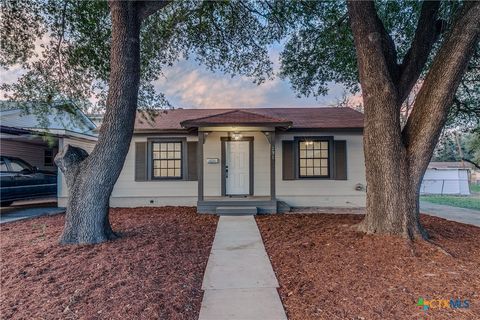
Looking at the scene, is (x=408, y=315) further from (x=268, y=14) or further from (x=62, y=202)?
(x=62, y=202)

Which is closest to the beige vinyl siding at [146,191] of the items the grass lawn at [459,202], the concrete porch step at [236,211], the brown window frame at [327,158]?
the concrete porch step at [236,211]

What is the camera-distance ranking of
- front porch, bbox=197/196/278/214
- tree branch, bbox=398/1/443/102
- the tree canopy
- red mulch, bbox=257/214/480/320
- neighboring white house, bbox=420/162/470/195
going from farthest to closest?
1. neighboring white house, bbox=420/162/470/195
2. front porch, bbox=197/196/278/214
3. the tree canopy
4. tree branch, bbox=398/1/443/102
5. red mulch, bbox=257/214/480/320

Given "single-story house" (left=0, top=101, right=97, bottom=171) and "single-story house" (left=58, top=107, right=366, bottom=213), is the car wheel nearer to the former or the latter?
"single-story house" (left=58, top=107, right=366, bottom=213)

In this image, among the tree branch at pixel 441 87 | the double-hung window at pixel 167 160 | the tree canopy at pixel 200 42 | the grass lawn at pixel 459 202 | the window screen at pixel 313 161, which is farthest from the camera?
the grass lawn at pixel 459 202

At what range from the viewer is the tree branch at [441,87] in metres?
3.98

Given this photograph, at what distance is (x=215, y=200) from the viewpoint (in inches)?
323

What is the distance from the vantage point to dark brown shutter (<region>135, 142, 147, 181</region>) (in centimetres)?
899

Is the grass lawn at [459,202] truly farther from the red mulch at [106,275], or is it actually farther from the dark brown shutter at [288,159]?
the red mulch at [106,275]

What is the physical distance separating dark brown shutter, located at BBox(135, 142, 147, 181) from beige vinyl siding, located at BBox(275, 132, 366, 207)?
14.6ft

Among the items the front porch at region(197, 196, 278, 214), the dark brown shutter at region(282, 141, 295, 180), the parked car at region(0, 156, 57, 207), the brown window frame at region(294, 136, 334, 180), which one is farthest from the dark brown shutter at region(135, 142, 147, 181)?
the brown window frame at region(294, 136, 334, 180)

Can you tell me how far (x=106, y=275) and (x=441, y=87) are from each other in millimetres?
5484

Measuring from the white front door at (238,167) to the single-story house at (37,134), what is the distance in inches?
186

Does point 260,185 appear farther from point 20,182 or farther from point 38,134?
point 20,182

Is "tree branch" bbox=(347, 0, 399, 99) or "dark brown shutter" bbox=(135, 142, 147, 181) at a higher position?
"tree branch" bbox=(347, 0, 399, 99)
